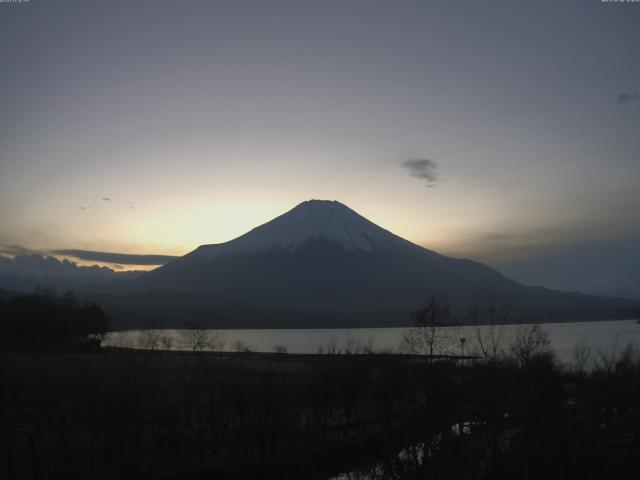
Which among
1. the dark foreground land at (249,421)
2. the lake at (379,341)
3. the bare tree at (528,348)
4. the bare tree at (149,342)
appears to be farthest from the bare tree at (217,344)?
the dark foreground land at (249,421)

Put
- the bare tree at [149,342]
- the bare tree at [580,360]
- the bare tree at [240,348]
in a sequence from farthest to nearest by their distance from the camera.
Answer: the bare tree at [240,348], the bare tree at [149,342], the bare tree at [580,360]

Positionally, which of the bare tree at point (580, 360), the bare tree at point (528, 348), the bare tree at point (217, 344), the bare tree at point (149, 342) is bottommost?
the bare tree at point (217, 344)

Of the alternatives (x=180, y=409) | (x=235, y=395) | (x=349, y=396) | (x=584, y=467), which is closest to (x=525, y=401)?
(x=584, y=467)

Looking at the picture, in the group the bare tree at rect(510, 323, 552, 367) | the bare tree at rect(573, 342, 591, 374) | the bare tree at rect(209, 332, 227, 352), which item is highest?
the bare tree at rect(510, 323, 552, 367)

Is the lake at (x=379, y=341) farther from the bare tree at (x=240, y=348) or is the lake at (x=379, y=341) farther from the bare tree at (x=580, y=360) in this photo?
the bare tree at (x=580, y=360)

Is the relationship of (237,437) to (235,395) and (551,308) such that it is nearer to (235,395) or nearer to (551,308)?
(235,395)

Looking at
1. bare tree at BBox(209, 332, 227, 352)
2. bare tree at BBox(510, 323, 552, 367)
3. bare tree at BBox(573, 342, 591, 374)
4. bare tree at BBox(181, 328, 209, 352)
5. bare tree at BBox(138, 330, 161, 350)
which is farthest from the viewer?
bare tree at BBox(209, 332, 227, 352)

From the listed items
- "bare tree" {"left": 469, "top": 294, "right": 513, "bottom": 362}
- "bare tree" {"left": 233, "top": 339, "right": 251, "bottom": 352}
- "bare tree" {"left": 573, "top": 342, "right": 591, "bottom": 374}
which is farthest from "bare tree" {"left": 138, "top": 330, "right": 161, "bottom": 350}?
"bare tree" {"left": 573, "top": 342, "right": 591, "bottom": 374}

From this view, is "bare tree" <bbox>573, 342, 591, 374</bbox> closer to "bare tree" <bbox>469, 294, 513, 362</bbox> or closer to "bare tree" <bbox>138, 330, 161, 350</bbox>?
"bare tree" <bbox>469, 294, 513, 362</bbox>

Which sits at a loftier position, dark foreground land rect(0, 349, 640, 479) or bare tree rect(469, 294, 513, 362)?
bare tree rect(469, 294, 513, 362)

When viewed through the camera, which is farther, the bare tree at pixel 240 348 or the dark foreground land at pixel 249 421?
the bare tree at pixel 240 348

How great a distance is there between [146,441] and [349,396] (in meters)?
8.17

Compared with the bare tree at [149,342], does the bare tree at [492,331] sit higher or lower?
higher

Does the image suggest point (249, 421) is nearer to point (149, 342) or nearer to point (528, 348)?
point (528, 348)
